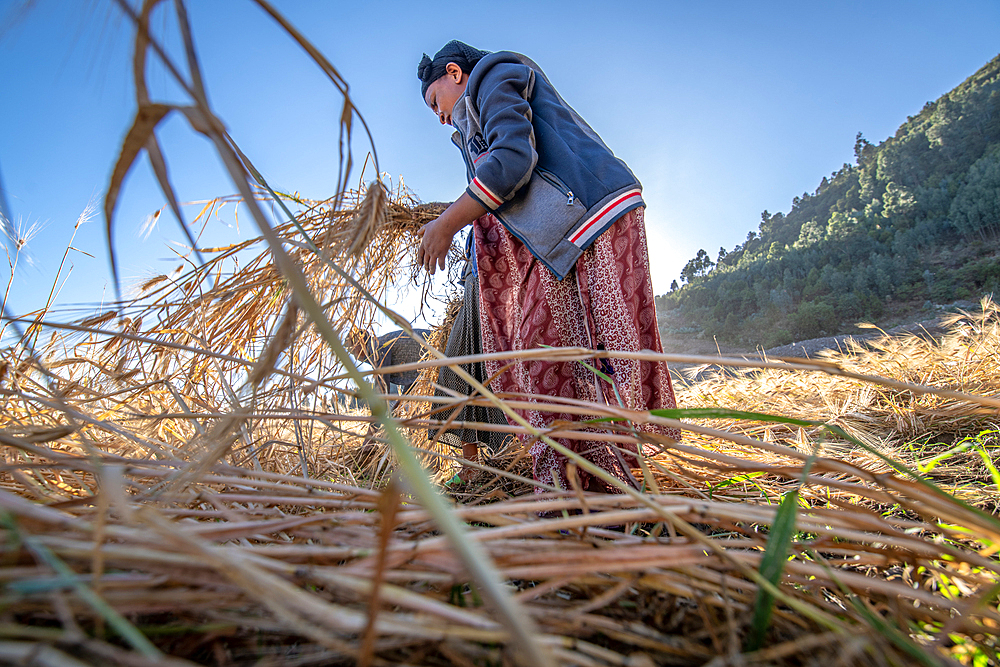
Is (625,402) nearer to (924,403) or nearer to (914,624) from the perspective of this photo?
(914,624)

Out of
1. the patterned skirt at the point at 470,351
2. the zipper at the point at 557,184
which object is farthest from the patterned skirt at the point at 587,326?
the patterned skirt at the point at 470,351

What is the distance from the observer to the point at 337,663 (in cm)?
30

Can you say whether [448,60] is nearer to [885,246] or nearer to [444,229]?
[444,229]

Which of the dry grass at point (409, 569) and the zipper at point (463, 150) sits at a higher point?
the zipper at point (463, 150)

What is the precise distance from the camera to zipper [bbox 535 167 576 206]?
3.75ft

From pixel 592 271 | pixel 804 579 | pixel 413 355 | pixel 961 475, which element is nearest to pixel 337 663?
pixel 804 579

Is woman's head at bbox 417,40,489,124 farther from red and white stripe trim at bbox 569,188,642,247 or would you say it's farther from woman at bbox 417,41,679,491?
red and white stripe trim at bbox 569,188,642,247

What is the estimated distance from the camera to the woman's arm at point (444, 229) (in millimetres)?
1151

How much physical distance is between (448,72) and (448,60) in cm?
4

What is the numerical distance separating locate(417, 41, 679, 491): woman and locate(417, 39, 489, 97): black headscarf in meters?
0.16

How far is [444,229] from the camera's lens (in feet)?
3.86

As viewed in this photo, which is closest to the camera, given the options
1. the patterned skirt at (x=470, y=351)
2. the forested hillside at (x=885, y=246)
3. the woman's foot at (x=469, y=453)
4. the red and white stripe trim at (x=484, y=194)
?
the red and white stripe trim at (x=484, y=194)

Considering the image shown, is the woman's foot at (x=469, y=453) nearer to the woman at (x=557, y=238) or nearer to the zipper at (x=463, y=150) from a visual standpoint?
the woman at (x=557, y=238)

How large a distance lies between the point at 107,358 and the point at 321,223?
0.50 metres
